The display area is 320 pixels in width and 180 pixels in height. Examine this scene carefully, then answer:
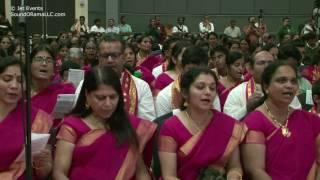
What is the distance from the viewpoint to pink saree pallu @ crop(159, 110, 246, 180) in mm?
3520

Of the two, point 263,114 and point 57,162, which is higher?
point 263,114

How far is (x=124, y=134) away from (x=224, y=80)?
8.01ft

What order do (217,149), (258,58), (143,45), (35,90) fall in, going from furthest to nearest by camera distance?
(143,45)
(258,58)
(35,90)
(217,149)

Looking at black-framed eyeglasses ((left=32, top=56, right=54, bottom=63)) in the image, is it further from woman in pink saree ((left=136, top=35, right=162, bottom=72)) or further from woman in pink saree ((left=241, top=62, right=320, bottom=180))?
woman in pink saree ((left=136, top=35, right=162, bottom=72))

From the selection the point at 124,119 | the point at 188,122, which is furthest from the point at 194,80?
the point at 124,119

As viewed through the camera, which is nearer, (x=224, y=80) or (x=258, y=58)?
(x=258, y=58)

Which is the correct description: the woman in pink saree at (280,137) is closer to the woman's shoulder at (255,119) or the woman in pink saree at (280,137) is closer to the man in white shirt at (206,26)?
the woman's shoulder at (255,119)

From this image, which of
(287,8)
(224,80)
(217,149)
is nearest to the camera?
(217,149)

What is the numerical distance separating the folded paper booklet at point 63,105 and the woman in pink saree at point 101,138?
0.75 metres

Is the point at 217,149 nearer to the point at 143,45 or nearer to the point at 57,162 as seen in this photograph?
the point at 57,162

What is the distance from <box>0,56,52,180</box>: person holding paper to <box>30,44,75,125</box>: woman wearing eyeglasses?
1.04 metres

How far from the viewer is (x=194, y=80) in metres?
3.64

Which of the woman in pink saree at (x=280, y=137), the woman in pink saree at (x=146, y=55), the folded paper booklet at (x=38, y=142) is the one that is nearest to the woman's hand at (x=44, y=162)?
the folded paper booklet at (x=38, y=142)

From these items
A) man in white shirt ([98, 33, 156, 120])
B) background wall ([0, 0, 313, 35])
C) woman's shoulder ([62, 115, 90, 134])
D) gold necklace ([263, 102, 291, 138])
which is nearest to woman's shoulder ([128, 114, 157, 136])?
woman's shoulder ([62, 115, 90, 134])
